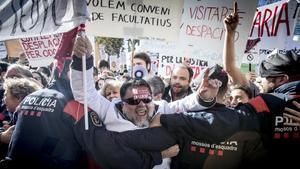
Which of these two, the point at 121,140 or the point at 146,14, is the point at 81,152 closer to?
the point at 121,140

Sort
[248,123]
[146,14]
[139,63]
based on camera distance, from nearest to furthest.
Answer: [248,123] < [146,14] < [139,63]

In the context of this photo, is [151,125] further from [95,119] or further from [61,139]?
[61,139]

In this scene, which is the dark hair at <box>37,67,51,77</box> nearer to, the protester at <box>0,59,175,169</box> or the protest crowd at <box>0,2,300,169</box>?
the protest crowd at <box>0,2,300,169</box>

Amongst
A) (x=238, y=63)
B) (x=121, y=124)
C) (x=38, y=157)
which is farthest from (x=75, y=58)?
(x=238, y=63)

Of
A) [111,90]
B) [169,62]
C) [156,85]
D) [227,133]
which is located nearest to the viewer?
[227,133]

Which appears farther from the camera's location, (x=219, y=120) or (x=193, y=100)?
(x=193, y=100)

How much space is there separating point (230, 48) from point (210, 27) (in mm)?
1120

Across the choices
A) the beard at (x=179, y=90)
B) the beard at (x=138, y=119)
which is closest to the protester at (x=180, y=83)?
the beard at (x=179, y=90)

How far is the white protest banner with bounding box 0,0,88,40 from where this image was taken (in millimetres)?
3246

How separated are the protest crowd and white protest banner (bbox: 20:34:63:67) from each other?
1.09 m

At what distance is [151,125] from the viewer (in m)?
3.03

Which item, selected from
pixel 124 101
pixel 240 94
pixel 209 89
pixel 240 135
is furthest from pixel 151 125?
pixel 240 94

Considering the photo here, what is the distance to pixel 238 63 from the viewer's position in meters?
4.67

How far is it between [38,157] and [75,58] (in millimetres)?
867
